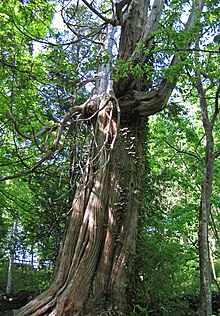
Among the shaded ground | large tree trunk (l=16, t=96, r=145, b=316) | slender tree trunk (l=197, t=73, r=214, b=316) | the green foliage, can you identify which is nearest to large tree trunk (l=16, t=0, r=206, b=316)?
large tree trunk (l=16, t=96, r=145, b=316)

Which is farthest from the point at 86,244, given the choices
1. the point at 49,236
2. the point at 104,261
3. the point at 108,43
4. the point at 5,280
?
the point at 5,280

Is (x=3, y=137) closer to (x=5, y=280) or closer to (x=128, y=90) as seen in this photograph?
(x=128, y=90)

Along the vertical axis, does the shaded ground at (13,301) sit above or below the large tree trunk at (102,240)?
below

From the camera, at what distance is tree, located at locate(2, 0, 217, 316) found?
428cm

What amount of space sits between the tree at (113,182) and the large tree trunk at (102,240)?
0.01 meters

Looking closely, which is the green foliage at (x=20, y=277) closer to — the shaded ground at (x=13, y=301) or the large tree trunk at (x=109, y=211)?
the shaded ground at (x=13, y=301)

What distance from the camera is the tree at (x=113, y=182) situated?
14.0ft

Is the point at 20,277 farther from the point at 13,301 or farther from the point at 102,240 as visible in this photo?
the point at 102,240

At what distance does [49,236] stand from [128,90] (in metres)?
3.47

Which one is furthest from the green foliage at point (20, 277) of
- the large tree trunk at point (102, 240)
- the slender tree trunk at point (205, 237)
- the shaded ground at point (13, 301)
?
the slender tree trunk at point (205, 237)

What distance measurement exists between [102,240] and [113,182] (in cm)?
96

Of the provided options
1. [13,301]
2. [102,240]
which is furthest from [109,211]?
[13,301]

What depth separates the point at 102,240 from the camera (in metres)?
4.79

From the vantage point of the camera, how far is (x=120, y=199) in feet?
16.4
